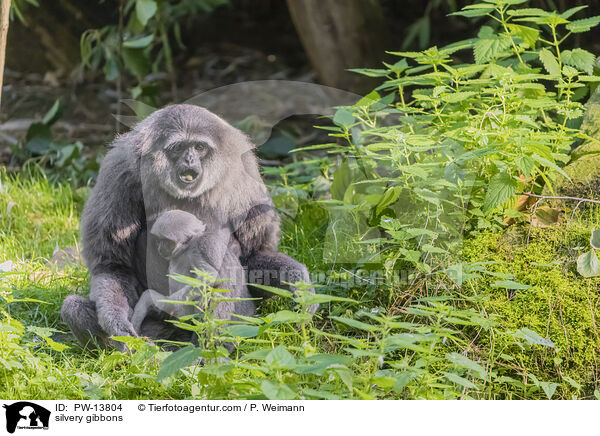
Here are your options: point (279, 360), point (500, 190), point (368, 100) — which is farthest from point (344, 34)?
point (279, 360)

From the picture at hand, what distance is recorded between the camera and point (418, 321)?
3.11 meters

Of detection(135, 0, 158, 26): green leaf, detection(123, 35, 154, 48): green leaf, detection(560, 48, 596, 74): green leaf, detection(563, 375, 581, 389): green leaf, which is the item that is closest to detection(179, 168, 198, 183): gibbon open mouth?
detection(563, 375, 581, 389): green leaf

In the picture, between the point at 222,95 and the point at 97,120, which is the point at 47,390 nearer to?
the point at 222,95

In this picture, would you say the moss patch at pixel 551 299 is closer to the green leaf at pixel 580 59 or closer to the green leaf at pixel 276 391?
the green leaf at pixel 580 59

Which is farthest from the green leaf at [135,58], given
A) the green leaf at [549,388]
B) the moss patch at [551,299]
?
the green leaf at [549,388]

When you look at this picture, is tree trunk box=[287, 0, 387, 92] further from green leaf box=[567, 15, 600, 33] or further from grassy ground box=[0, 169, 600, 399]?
grassy ground box=[0, 169, 600, 399]

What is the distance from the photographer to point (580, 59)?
3525 millimetres

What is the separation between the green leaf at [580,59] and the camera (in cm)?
348

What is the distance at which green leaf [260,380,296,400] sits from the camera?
7.44ft

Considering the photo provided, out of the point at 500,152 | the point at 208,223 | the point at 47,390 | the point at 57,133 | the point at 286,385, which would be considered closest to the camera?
the point at 286,385

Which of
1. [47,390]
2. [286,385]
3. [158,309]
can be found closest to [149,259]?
[158,309]

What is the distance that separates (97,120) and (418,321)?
15.6 ft
